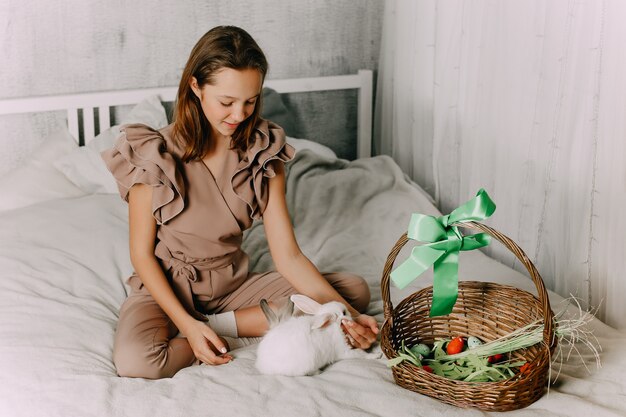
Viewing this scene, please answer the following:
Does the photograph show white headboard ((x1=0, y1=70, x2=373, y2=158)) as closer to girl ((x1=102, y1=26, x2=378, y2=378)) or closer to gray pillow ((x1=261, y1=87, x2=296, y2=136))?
gray pillow ((x1=261, y1=87, x2=296, y2=136))

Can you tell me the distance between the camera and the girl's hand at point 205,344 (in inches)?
63.2

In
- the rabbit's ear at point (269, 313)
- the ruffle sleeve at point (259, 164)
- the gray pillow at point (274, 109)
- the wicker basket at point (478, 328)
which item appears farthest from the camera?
the gray pillow at point (274, 109)

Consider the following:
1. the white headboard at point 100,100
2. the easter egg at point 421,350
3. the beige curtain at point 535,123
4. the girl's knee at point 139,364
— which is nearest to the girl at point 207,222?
the girl's knee at point 139,364

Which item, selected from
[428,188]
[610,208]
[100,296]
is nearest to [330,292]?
[100,296]

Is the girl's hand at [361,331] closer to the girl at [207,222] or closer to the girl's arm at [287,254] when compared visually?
the girl at [207,222]

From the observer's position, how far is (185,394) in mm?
1465

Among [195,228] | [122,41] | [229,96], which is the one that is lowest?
[195,228]

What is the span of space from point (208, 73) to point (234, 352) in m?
0.60

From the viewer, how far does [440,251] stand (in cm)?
150

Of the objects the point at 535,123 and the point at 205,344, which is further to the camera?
the point at 535,123

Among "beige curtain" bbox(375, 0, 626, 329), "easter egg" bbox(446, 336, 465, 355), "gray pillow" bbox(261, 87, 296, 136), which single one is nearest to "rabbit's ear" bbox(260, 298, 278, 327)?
"easter egg" bbox(446, 336, 465, 355)

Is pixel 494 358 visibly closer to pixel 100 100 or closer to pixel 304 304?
pixel 304 304

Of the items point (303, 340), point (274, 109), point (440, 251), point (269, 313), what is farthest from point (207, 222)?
point (274, 109)

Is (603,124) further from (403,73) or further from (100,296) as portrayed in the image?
(100,296)
